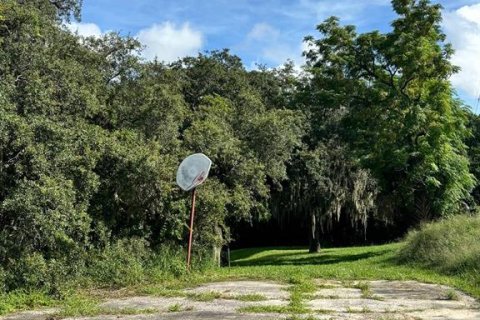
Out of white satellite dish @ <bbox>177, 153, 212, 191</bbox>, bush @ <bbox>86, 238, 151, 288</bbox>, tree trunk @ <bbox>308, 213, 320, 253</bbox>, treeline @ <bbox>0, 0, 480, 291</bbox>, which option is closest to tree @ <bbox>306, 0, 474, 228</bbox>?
treeline @ <bbox>0, 0, 480, 291</bbox>

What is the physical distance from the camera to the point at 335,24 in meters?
20.5

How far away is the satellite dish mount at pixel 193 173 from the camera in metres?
10.3

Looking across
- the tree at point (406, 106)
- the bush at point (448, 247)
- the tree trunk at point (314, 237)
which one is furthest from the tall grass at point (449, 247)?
the tree trunk at point (314, 237)

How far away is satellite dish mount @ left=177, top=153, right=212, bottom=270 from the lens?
33.7 feet

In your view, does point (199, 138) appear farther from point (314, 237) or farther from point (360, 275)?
point (314, 237)

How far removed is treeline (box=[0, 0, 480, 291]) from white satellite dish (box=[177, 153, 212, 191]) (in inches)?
33.8

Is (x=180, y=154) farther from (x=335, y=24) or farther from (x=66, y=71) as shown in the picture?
(x=335, y=24)

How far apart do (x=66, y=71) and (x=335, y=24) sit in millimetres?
11897

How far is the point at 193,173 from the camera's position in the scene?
1036 cm

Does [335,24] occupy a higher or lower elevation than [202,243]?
higher

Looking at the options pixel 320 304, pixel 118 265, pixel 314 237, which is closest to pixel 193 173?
pixel 118 265

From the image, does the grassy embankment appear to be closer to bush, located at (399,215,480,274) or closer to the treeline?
bush, located at (399,215,480,274)

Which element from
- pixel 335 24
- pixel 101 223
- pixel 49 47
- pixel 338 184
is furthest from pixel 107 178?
pixel 338 184

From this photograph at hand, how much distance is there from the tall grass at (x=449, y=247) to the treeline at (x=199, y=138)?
4.05 meters
